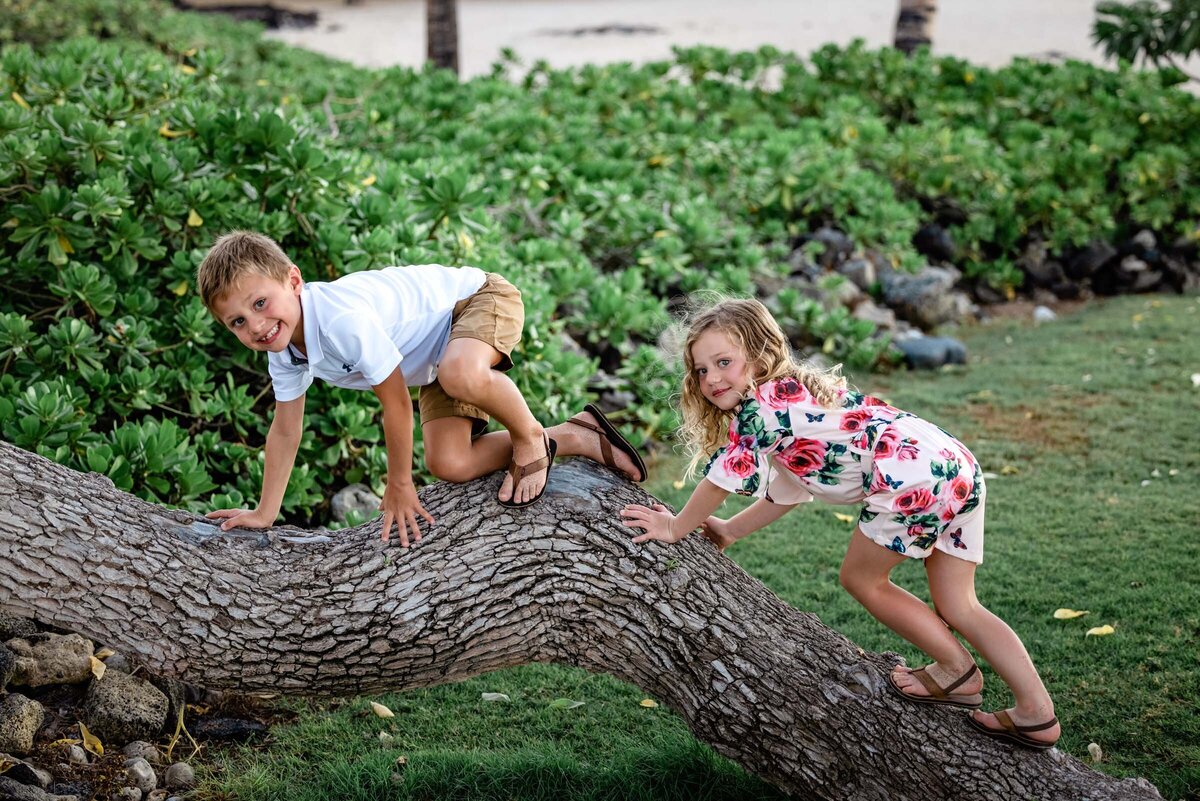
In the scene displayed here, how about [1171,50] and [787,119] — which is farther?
[787,119]

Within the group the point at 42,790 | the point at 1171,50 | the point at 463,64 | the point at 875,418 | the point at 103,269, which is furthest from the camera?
the point at 463,64

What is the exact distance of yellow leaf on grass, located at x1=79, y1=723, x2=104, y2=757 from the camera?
2.98 meters

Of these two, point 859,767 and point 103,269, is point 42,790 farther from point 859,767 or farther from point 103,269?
point 103,269

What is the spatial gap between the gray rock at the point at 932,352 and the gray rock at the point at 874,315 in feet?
1.07

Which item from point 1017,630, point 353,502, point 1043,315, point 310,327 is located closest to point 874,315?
point 1043,315

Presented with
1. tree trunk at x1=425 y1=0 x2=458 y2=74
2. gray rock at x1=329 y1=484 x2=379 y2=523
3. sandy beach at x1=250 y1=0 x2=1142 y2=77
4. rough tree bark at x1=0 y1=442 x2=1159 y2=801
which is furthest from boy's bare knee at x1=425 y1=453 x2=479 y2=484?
sandy beach at x1=250 y1=0 x2=1142 y2=77

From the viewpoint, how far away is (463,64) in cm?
1593

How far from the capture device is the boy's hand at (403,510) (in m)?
2.94

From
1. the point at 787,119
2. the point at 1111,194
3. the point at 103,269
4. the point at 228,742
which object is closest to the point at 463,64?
the point at 787,119

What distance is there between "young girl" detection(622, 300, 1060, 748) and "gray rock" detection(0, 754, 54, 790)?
64.2 inches

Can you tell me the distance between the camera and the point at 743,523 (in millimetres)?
3123

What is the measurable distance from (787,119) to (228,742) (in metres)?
8.67

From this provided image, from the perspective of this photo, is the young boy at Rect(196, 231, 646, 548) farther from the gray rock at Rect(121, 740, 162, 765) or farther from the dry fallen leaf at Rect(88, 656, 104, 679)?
the gray rock at Rect(121, 740, 162, 765)

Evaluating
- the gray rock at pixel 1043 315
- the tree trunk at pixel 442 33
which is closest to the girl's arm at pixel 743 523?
the gray rock at pixel 1043 315
